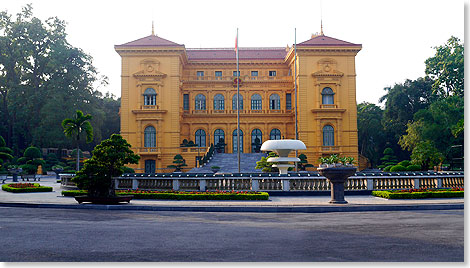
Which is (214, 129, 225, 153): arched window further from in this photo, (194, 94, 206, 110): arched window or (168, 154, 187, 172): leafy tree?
(168, 154, 187, 172): leafy tree

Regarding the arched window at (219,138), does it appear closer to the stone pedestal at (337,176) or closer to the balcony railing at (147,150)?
the balcony railing at (147,150)

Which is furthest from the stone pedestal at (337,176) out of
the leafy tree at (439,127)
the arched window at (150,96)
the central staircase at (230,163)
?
the arched window at (150,96)

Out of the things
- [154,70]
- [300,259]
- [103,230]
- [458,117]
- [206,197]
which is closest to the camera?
[300,259]

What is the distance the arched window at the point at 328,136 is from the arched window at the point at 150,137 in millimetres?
18894

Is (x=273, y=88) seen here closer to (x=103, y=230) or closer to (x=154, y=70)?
(x=154, y=70)

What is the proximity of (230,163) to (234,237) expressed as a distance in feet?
117

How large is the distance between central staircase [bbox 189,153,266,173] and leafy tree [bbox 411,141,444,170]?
1420cm

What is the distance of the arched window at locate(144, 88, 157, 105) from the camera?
161ft

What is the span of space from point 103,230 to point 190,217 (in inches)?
133

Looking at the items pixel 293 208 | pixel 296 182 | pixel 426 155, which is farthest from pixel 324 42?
pixel 293 208

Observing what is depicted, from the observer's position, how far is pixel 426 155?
127 ft

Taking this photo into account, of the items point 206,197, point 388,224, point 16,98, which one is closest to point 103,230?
point 388,224

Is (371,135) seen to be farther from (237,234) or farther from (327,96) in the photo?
(237,234)

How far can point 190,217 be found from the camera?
13.0 metres
